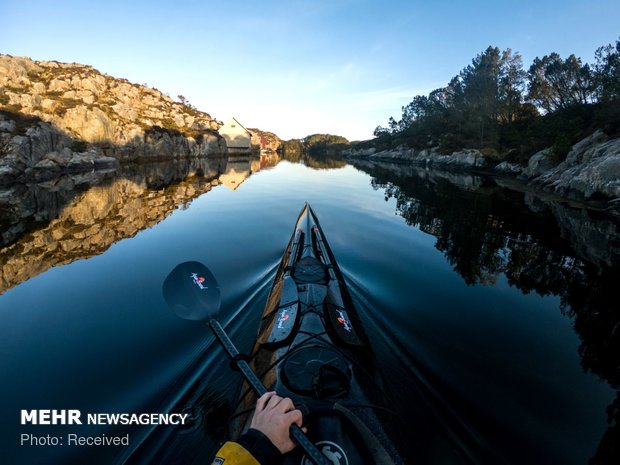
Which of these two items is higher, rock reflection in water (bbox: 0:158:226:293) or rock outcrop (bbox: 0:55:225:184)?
rock outcrop (bbox: 0:55:225:184)

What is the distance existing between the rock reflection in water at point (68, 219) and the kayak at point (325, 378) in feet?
26.9

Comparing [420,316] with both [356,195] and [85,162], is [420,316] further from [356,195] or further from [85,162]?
[85,162]

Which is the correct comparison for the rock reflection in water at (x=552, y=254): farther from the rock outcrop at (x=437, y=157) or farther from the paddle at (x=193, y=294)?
the rock outcrop at (x=437, y=157)

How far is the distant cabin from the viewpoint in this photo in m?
103

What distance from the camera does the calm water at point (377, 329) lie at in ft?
12.2

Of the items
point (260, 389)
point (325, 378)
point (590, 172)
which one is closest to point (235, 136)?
point (590, 172)

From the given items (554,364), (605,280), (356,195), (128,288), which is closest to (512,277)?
(605,280)

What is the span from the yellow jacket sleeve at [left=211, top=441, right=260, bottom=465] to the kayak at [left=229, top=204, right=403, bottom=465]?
0.64m

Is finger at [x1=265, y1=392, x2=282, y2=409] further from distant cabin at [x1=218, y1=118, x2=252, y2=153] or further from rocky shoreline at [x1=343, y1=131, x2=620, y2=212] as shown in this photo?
distant cabin at [x1=218, y1=118, x2=252, y2=153]

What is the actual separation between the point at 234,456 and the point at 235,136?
373 ft

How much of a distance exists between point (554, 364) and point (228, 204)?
1824cm

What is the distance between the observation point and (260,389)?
7.56ft

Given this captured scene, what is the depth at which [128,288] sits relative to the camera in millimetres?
7809

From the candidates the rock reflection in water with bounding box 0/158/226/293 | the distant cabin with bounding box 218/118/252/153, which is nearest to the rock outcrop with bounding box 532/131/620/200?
the rock reflection in water with bounding box 0/158/226/293
